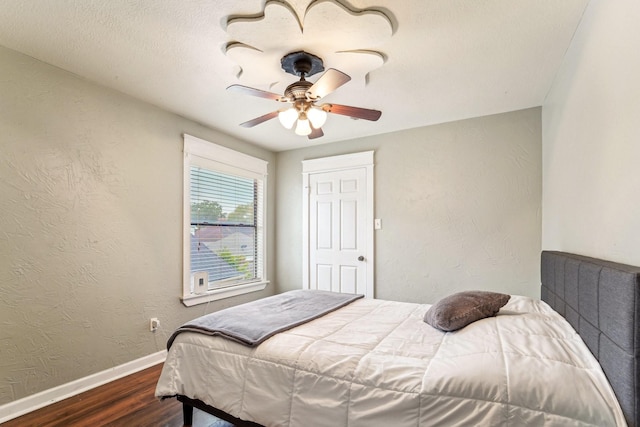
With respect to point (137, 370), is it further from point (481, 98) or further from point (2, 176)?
point (481, 98)

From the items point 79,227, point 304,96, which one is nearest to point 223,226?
point 79,227

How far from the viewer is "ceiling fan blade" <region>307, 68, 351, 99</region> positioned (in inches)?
70.9

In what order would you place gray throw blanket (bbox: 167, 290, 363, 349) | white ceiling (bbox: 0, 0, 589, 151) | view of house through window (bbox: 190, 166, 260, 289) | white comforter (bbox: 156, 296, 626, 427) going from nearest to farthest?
white comforter (bbox: 156, 296, 626, 427) → white ceiling (bbox: 0, 0, 589, 151) → gray throw blanket (bbox: 167, 290, 363, 349) → view of house through window (bbox: 190, 166, 260, 289)

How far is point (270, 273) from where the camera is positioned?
448cm

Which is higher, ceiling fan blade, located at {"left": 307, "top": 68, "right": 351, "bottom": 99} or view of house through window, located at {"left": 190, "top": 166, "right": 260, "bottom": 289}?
ceiling fan blade, located at {"left": 307, "top": 68, "right": 351, "bottom": 99}

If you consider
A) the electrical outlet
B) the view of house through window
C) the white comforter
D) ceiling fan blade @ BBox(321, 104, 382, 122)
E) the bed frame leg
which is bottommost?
the bed frame leg

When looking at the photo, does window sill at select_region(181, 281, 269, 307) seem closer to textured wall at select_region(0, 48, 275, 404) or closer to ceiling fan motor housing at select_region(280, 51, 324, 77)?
textured wall at select_region(0, 48, 275, 404)

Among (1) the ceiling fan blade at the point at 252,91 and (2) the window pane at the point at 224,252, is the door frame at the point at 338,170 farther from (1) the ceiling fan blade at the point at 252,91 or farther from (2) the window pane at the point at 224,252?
(1) the ceiling fan blade at the point at 252,91

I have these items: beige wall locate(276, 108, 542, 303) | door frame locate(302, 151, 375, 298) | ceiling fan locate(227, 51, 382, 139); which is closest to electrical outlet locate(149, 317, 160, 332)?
door frame locate(302, 151, 375, 298)

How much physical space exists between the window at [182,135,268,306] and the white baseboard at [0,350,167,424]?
0.62m

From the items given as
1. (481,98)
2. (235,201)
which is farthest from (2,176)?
(481,98)

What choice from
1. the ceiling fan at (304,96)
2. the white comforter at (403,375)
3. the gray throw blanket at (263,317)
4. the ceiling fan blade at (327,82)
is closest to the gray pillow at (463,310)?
the white comforter at (403,375)

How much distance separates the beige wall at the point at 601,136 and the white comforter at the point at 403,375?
52 centimetres

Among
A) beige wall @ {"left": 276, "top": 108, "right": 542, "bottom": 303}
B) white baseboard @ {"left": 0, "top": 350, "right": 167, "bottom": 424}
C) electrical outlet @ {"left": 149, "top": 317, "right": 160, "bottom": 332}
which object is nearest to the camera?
white baseboard @ {"left": 0, "top": 350, "right": 167, "bottom": 424}
